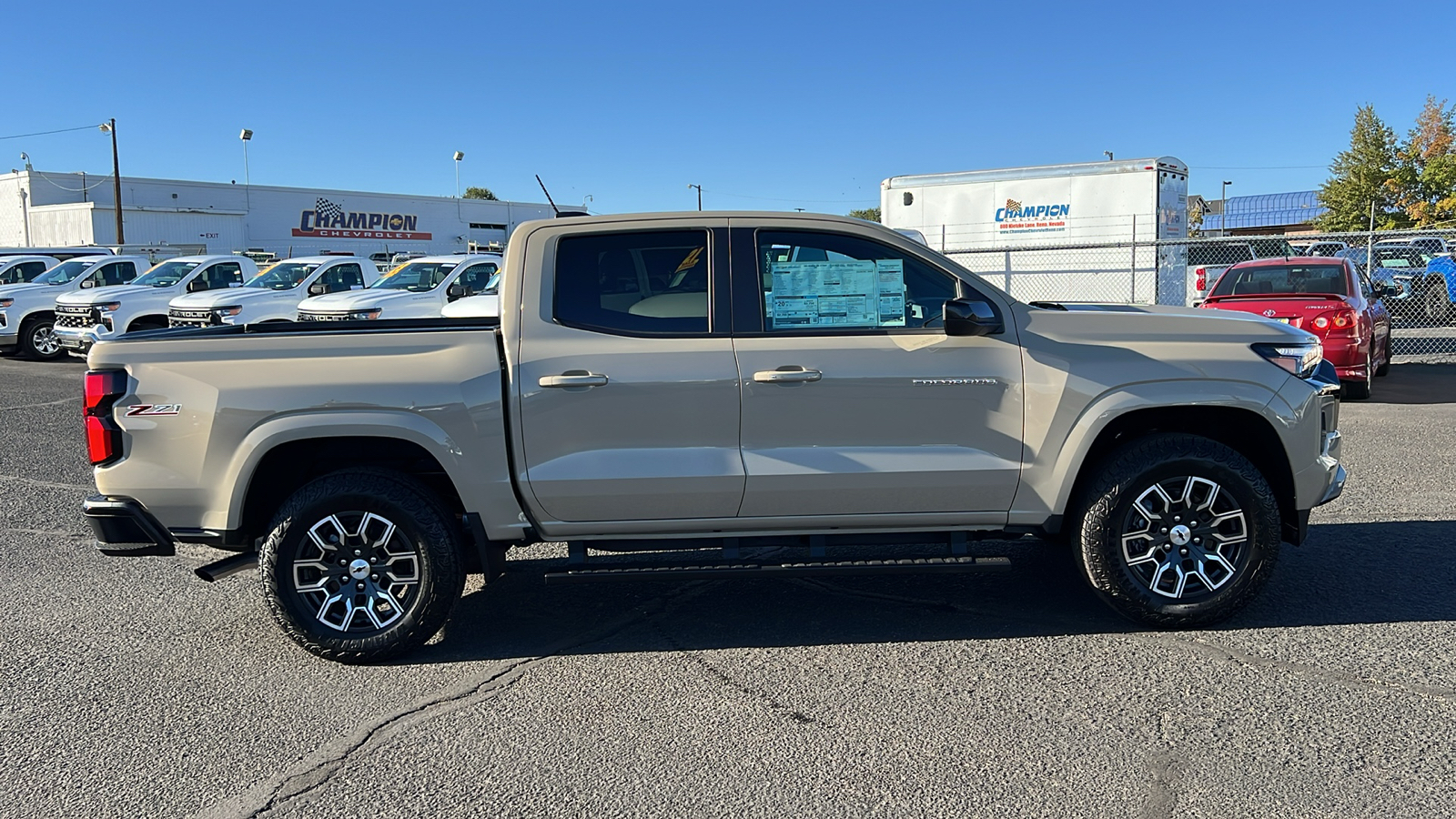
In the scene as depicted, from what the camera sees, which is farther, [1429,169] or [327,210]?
[327,210]

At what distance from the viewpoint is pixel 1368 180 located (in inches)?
1563

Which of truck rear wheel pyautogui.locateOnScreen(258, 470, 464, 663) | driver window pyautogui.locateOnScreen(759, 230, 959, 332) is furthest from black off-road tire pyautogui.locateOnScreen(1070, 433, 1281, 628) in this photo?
truck rear wheel pyautogui.locateOnScreen(258, 470, 464, 663)

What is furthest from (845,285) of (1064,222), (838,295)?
(1064,222)

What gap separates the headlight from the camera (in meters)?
4.71

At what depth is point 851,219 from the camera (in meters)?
4.78

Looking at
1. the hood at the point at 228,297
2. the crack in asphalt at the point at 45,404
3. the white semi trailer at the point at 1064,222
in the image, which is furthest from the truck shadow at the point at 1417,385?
the hood at the point at 228,297

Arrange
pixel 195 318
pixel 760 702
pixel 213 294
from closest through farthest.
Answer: pixel 760 702, pixel 195 318, pixel 213 294

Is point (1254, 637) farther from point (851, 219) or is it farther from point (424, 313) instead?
point (424, 313)

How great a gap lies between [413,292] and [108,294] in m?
5.50

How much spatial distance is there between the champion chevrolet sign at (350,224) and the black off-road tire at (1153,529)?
56.7 meters

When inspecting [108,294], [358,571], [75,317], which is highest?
[108,294]

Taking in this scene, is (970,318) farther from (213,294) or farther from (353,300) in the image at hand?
(213,294)

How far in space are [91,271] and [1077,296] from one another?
1798cm

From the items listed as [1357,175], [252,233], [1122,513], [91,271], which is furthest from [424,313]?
[252,233]
